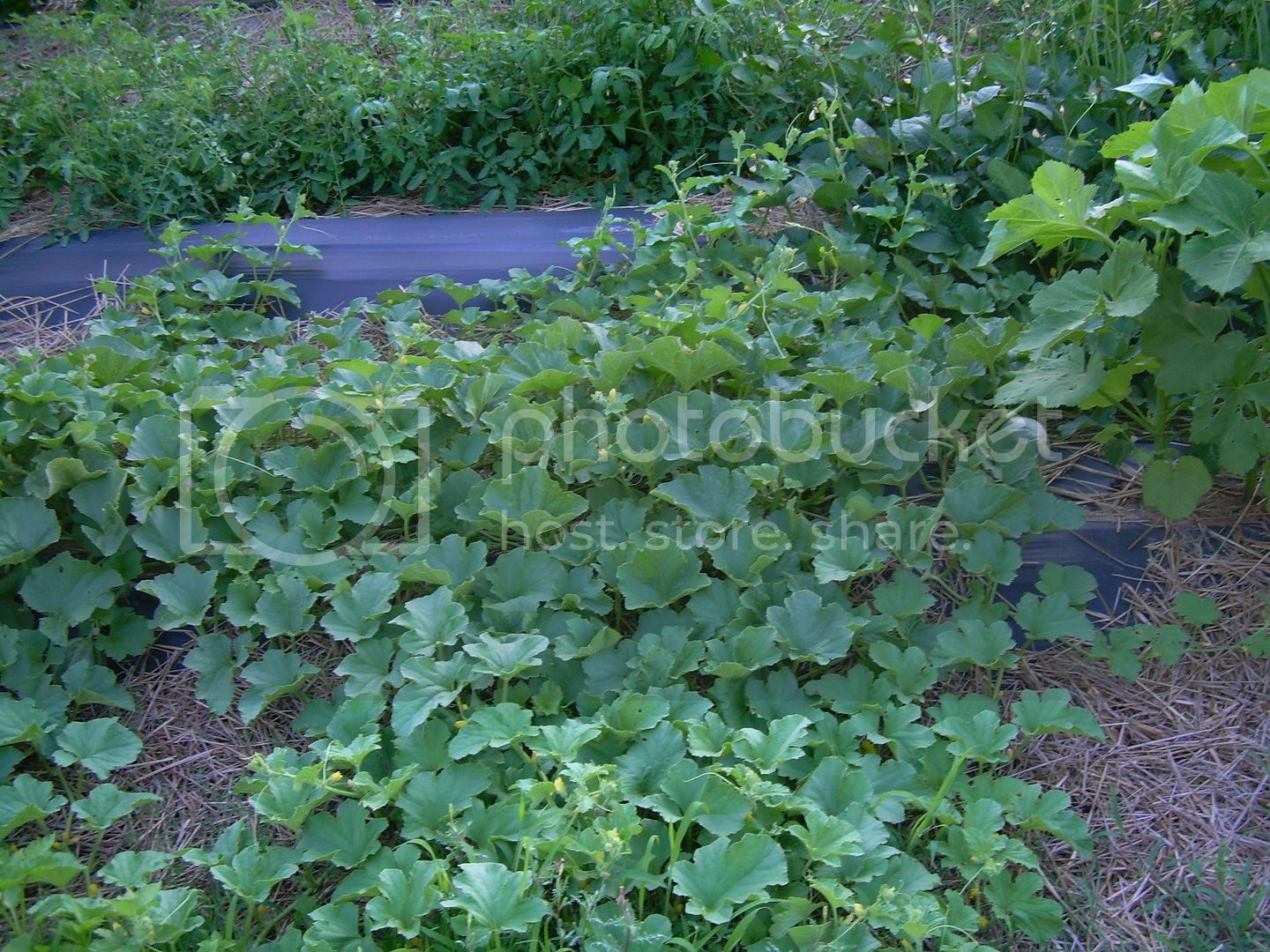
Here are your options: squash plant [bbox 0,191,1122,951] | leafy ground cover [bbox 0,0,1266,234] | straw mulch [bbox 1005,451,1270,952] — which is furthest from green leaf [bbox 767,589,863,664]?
leafy ground cover [bbox 0,0,1266,234]

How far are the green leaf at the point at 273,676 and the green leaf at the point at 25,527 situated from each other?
0.50 m

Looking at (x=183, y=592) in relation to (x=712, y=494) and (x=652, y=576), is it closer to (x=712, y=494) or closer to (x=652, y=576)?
(x=652, y=576)

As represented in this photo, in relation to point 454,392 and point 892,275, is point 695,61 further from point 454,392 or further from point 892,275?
point 454,392

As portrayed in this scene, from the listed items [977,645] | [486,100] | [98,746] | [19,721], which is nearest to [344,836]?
[98,746]

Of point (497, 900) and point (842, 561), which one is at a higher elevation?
point (842, 561)

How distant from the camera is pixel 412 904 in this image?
151cm

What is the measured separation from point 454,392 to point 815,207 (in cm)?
135

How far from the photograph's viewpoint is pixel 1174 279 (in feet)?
6.98

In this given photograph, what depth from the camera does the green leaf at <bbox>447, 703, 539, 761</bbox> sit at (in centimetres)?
167

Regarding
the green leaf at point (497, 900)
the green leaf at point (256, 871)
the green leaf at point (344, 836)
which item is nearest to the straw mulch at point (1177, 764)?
the green leaf at point (497, 900)

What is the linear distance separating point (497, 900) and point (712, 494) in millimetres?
905

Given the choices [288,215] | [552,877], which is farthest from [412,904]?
[288,215]

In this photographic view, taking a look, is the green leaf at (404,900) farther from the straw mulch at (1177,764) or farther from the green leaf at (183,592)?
the straw mulch at (1177,764)

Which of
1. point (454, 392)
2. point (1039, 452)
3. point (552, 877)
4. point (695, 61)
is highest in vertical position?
point (695, 61)
